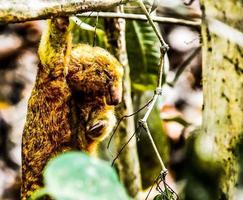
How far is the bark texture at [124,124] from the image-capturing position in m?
2.41

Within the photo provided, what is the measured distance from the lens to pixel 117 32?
7.88 feet

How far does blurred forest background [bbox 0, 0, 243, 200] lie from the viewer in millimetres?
2889

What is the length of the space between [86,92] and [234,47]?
0.51m

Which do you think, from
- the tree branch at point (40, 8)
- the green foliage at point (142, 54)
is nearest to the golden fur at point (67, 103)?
the tree branch at point (40, 8)

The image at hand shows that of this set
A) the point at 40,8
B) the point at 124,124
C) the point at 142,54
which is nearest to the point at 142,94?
the point at 142,54

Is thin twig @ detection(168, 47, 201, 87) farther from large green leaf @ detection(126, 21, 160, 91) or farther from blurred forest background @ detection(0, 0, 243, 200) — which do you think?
large green leaf @ detection(126, 21, 160, 91)

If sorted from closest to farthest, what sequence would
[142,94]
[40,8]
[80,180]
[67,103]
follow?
[80,180] < [40,8] < [67,103] < [142,94]

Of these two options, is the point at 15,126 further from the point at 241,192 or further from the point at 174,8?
the point at 241,192

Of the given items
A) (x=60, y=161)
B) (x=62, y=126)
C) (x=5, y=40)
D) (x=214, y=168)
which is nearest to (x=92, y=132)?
(x=62, y=126)

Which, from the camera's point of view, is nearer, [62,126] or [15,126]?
[62,126]

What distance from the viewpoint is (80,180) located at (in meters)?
0.89

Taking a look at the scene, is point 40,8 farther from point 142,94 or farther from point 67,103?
point 142,94

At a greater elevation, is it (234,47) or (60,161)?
(234,47)

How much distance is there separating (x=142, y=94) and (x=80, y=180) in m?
2.20
